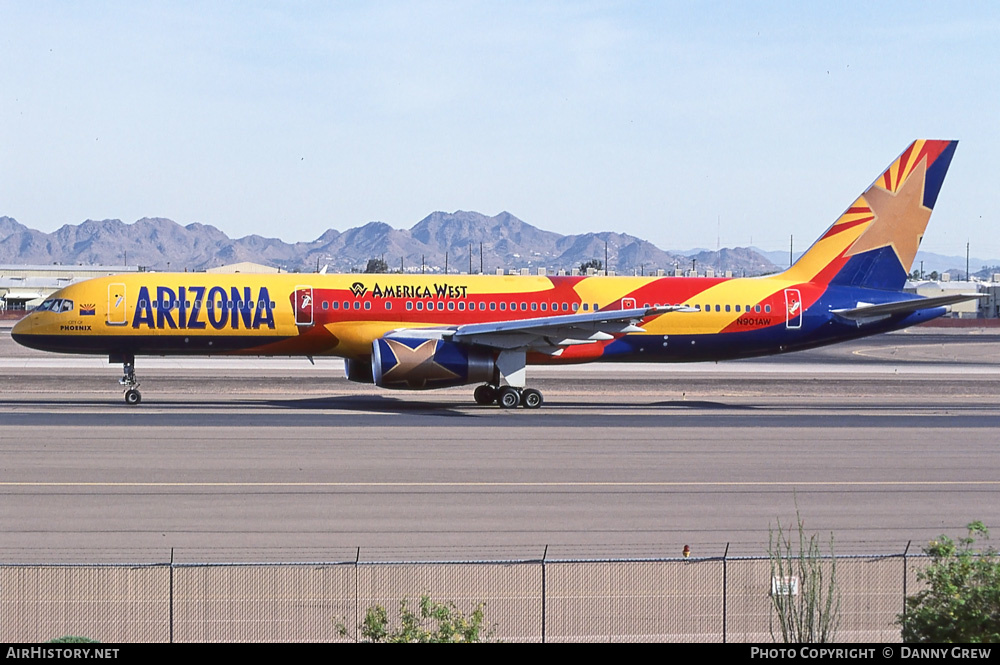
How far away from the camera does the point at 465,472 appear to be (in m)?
22.5

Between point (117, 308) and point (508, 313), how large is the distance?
44.4 feet

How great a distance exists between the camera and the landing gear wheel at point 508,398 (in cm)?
3566

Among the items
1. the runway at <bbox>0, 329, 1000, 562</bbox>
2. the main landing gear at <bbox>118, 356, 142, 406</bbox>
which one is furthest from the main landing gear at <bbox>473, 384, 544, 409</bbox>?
the main landing gear at <bbox>118, 356, 142, 406</bbox>

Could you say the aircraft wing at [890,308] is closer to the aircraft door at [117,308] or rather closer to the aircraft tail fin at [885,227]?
the aircraft tail fin at [885,227]

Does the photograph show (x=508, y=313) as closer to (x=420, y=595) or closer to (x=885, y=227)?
(x=885, y=227)

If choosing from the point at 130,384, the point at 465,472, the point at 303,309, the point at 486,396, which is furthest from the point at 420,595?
the point at 130,384

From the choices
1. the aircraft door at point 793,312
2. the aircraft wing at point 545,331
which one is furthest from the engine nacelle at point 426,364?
the aircraft door at point 793,312

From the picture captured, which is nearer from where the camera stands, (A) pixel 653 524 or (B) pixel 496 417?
(A) pixel 653 524

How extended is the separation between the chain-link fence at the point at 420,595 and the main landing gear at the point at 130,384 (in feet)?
73.4

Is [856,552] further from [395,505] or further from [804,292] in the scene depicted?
[804,292]

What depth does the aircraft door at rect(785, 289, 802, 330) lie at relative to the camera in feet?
129

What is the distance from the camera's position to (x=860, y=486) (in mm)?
21516

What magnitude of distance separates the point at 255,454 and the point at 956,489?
603 inches
